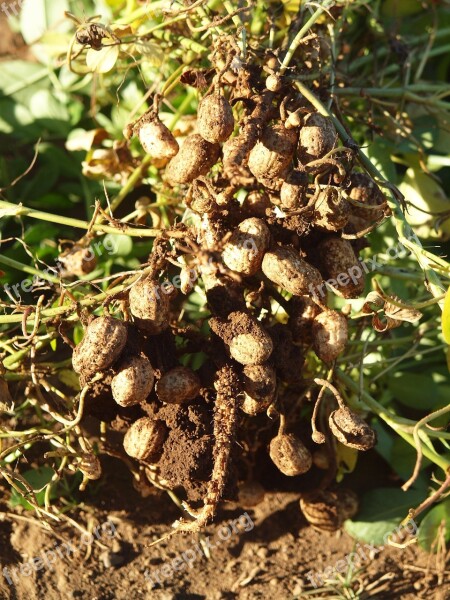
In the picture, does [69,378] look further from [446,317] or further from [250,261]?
[446,317]

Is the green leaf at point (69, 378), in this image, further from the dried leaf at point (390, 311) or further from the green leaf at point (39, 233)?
the dried leaf at point (390, 311)

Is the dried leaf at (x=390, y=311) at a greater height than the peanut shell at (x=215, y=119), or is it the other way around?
the peanut shell at (x=215, y=119)

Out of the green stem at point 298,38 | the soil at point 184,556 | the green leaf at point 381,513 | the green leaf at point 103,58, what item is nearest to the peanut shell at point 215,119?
the green stem at point 298,38

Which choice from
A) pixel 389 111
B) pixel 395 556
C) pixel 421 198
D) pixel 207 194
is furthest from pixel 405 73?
pixel 395 556

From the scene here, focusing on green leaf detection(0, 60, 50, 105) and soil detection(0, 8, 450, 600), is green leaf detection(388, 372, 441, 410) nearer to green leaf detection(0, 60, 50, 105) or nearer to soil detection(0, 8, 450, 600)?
soil detection(0, 8, 450, 600)

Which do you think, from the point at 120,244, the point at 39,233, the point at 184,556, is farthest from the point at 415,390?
the point at 39,233
